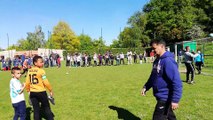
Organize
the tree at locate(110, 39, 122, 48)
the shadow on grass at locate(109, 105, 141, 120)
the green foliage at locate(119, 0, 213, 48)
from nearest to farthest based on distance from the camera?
1. the shadow on grass at locate(109, 105, 141, 120)
2. the green foliage at locate(119, 0, 213, 48)
3. the tree at locate(110, 39, 122, 48)

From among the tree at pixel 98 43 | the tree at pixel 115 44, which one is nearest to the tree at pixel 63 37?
the tree at pixel 98 43

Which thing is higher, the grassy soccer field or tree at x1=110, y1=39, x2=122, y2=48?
tree at x1=110, y1=39, x2=122, y2=48

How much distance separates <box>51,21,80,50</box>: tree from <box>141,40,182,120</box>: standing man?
9202 centimetres

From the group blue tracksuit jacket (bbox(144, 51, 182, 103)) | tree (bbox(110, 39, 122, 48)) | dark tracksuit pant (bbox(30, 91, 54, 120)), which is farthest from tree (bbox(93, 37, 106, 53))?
blue tracksuit jacket (bbox(144, 51, 182, 103))

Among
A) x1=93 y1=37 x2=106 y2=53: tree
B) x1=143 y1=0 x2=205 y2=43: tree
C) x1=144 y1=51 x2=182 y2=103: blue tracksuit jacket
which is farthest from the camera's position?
x1=93 y1=37 x2=106 y2=53: tree

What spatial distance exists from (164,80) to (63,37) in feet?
304

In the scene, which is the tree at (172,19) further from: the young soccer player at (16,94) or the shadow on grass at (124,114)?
the young soccer player at (16,94)

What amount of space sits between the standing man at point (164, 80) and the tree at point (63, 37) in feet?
302

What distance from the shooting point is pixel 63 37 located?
96688 mm

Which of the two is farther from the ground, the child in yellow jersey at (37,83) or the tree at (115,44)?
the tree at (115,44)

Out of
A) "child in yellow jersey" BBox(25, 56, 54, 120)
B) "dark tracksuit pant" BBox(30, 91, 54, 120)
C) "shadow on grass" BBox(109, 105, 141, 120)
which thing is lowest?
"shadow on grass" BBox(109, 105, 141, 120)

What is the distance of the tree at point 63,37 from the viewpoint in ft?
316

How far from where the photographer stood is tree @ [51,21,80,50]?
A: 9631cm

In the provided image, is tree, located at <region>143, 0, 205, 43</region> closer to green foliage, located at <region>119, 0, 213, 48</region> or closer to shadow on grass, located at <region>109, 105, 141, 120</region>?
green foliage, located at <region>119, 0, 213, 48</region>
